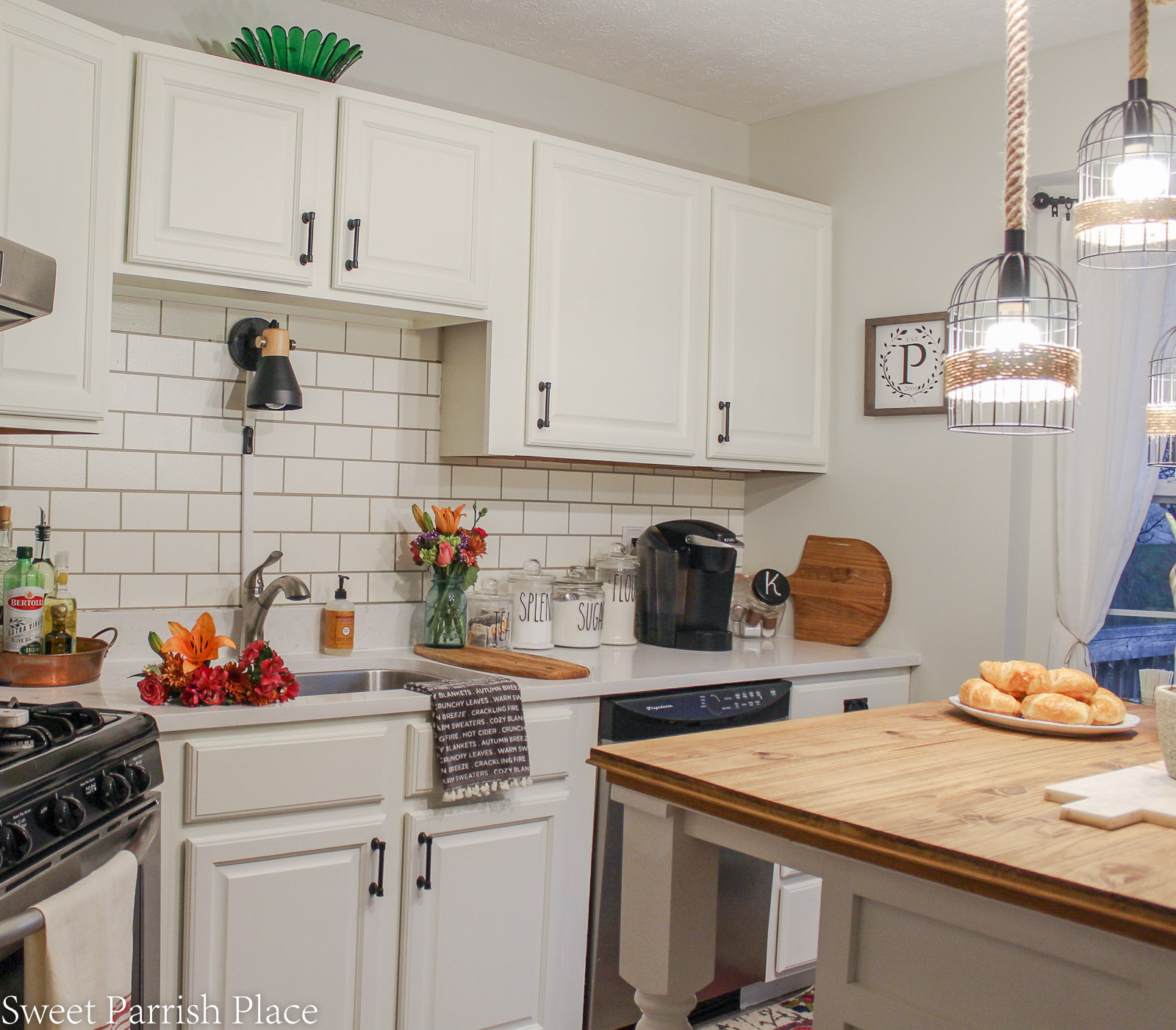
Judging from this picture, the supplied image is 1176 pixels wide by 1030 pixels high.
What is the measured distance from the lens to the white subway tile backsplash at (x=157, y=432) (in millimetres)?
2592

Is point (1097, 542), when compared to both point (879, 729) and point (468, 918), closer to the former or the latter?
point (879, 729)

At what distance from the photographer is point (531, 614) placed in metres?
3.04

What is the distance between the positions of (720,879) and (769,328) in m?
1.66

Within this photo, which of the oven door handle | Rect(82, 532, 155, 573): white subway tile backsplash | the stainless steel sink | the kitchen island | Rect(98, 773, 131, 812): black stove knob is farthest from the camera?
the stainless steel sink

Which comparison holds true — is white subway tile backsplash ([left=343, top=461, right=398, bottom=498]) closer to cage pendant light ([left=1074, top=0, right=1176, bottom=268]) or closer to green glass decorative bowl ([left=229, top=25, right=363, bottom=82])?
green glass decorative bowl ([left=229, top=25, right=363, bottom=82])

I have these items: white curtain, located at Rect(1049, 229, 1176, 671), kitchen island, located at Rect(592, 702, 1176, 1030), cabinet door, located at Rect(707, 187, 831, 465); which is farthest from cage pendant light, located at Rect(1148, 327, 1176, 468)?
cabinet door, located at Rect(707, 187, 831, 465)

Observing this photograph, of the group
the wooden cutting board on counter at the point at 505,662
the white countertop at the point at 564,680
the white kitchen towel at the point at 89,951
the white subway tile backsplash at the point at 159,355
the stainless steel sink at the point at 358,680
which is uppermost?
the white subway tile backsplash at the point at 159,355

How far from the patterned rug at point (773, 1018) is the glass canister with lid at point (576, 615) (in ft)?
3.48

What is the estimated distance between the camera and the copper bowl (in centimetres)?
220

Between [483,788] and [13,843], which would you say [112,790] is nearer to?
[13,843]

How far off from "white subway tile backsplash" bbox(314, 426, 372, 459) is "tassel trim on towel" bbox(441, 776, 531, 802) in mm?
1014

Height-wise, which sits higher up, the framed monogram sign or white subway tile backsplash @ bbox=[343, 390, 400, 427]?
the framed monogram sign

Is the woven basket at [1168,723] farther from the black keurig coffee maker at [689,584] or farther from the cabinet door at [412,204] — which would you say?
the cabinet door at [412,204]

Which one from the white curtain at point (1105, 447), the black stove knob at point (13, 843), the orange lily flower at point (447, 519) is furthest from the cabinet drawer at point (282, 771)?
the white curtain at point (1105, 447)
